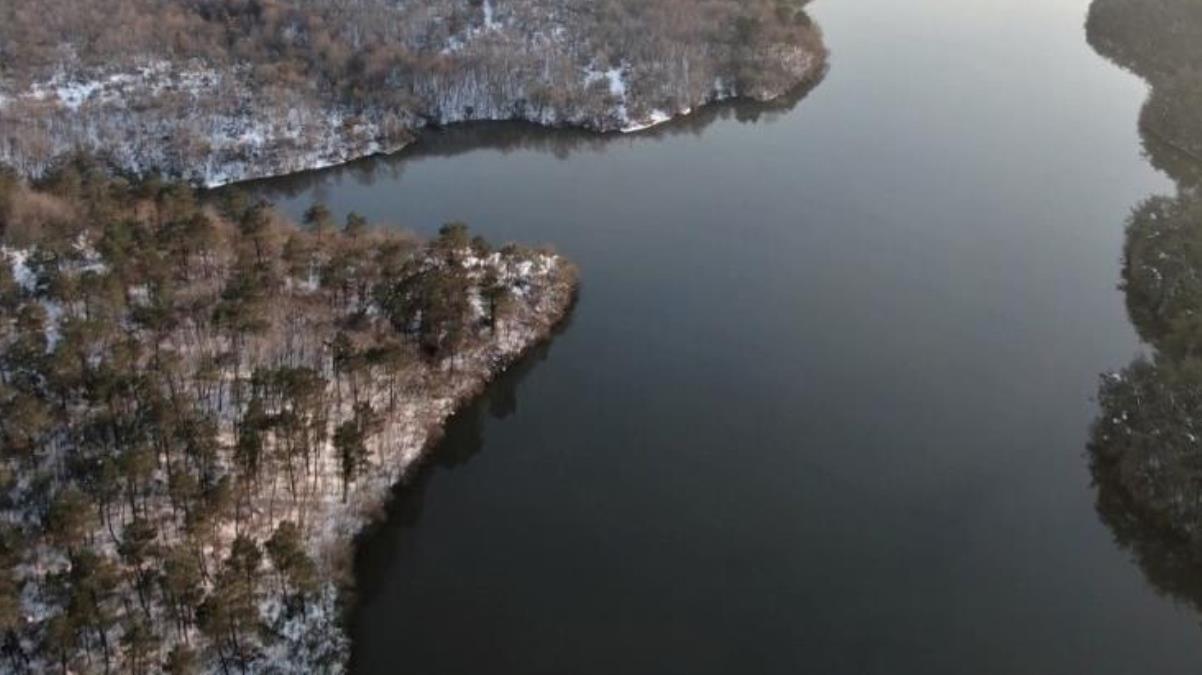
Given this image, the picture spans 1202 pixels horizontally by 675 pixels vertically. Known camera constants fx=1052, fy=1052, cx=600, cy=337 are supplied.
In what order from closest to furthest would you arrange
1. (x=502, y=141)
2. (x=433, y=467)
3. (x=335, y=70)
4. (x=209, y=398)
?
1. (x=209, y=398)
2. (x=433, y=467)
3. (x=502, y=141)
4. (x=335, y=70)

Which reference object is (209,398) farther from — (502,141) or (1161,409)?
(502,141)

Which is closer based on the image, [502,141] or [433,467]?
[433,467]

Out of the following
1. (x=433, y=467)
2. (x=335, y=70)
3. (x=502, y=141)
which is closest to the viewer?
(x=433, y=467)

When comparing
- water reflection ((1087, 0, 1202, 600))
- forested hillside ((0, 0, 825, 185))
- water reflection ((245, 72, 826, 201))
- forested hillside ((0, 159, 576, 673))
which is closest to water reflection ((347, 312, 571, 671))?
forested hillside ((0, 159, 576, 673))

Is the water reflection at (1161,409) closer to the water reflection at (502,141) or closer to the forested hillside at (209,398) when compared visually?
the forested hillside at (209,398)

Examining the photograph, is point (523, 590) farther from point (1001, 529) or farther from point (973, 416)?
point (973, 416)

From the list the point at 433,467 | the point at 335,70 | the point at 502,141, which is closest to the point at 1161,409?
the point at 433,467

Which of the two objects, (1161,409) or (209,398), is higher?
(1161,409)
